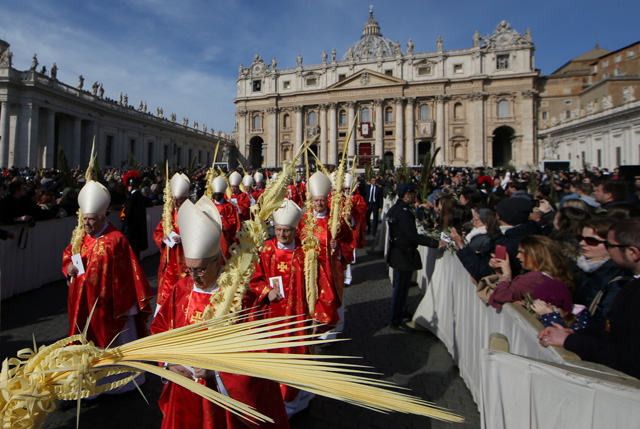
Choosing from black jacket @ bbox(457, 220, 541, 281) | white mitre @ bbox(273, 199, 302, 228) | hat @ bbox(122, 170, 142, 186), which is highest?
hat @ bbox(122, 170, 142, 186)

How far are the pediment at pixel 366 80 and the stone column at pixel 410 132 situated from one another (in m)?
3.26

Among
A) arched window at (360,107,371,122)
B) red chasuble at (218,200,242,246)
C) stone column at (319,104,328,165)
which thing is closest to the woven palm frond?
red chasuble at (218,200,242,246)

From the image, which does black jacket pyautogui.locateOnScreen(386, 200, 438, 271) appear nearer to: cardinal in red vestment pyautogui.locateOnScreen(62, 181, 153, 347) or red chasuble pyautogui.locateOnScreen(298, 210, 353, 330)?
red chasuble pyautogui.locateOnScreen(298, 210, 353, 330)

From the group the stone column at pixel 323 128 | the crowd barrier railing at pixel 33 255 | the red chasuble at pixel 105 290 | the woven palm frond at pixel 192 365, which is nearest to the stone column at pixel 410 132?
the stone column at pixel 323 128

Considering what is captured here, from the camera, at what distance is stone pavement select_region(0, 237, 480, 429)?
346 cm

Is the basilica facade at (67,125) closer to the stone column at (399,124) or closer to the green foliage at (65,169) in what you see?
the green foliage at (65,169)

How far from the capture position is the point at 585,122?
1277 inches

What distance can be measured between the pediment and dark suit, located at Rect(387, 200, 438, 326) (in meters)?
50.6

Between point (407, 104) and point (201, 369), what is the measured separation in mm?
54339

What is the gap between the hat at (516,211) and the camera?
419cm

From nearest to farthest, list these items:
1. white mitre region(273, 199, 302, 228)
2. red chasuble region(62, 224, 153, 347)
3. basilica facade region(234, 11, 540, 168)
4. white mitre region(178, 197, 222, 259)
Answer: white mitre region(178, 197, 222, 259), red chasuble region(62, 224, 153, 347), white mitre region(273, 199, 302, 228), basilica facade region(234, 11, 540, 168)

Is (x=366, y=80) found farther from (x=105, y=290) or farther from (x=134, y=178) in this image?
(x=105, y=290)

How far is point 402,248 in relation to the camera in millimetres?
5344

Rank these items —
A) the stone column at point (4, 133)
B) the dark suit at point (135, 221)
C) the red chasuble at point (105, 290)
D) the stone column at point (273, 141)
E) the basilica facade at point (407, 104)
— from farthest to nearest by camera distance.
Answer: the stone column at point (273, 141), the basilica facade at point (407, 104), the stone column at point (4, 133), the dark suit at point (135, 221), the red chasuble at point (105, 290)
